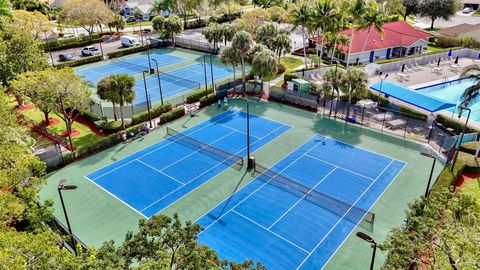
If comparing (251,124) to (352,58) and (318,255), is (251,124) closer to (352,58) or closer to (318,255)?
(318,255)

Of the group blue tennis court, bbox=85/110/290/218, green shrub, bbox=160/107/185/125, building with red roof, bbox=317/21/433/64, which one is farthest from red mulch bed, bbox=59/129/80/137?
building with red roof, bbox=317/21/433/64

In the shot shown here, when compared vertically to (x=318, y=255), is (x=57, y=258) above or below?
above

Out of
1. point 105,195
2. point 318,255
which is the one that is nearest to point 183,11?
point 105,195

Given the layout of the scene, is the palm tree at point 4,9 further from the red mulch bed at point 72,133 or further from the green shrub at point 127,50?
the red mulch bed at point 72,133

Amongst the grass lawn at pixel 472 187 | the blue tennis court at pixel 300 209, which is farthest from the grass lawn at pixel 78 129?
the grass lawn at pixel 472 187

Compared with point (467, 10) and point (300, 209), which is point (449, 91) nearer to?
point (300, 209)

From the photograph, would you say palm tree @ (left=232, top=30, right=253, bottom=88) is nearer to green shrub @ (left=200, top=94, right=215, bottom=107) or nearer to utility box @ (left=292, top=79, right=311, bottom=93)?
green shrub @ (left=200, top=94, right=215, bottom=107)
